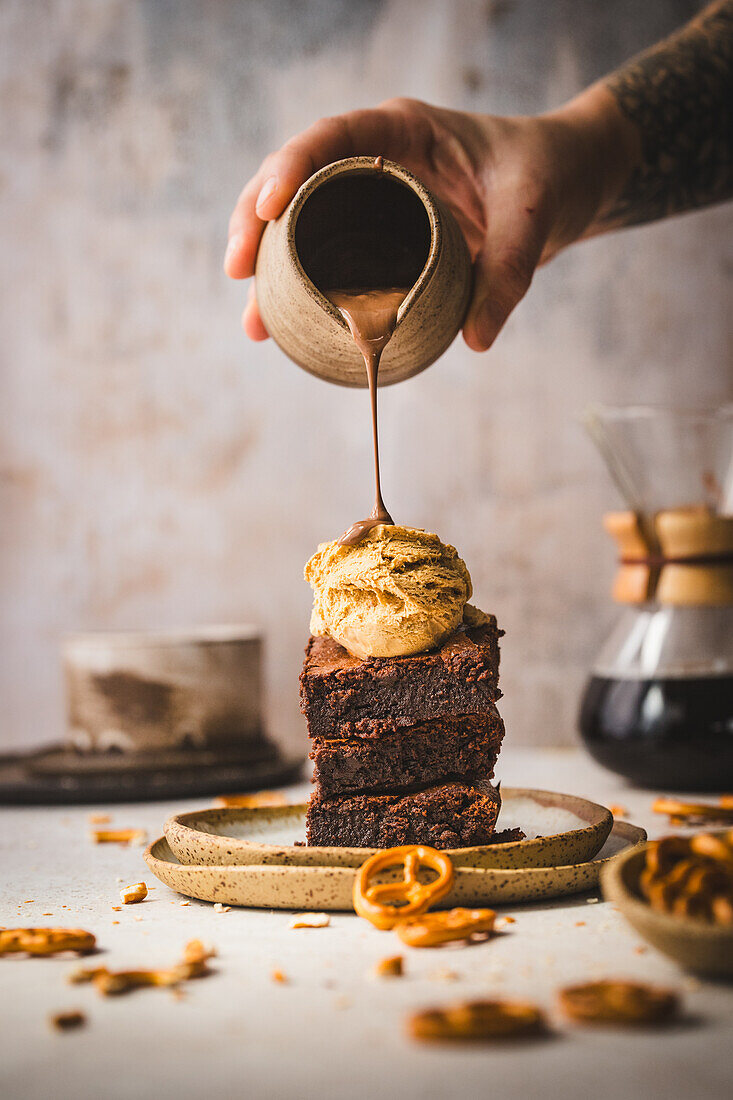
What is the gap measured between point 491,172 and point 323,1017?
1287 mm

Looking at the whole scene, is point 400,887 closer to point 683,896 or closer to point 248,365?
point 683,896

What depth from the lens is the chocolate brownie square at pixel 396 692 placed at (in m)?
1.17

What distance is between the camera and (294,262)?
3.96ft

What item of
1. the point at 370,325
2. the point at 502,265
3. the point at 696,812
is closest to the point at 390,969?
the point at 370,325

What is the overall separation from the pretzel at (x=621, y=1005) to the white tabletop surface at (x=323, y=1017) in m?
0.01

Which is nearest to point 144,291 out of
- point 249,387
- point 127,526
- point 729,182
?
point 249,387

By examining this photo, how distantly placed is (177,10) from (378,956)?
94.1 inches

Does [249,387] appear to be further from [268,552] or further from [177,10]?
[177,10]

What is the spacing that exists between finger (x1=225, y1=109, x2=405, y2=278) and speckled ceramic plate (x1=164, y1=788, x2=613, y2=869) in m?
0.76

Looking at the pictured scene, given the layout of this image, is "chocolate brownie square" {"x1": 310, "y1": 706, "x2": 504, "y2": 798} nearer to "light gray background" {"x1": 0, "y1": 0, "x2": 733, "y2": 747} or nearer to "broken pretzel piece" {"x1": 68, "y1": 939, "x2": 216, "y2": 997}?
"broken pretzel piece" {"x1": 68, "y1": 939, "x2": 216, "y2": 997}

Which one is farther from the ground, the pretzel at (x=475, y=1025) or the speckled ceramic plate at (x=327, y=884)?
the pretzel at (x=475, y=1025)

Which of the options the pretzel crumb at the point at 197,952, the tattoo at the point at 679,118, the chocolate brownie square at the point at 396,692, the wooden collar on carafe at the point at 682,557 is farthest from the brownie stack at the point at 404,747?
the tattoo at the point at 679,118

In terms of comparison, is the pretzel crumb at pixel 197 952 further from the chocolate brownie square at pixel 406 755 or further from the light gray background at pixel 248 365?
the light gray background at pixel 248 365

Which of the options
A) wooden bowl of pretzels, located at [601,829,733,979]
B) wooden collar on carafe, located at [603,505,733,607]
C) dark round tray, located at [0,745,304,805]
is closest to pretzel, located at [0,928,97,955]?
wooden bowl of pretzels, located at [601,829,733,979]
